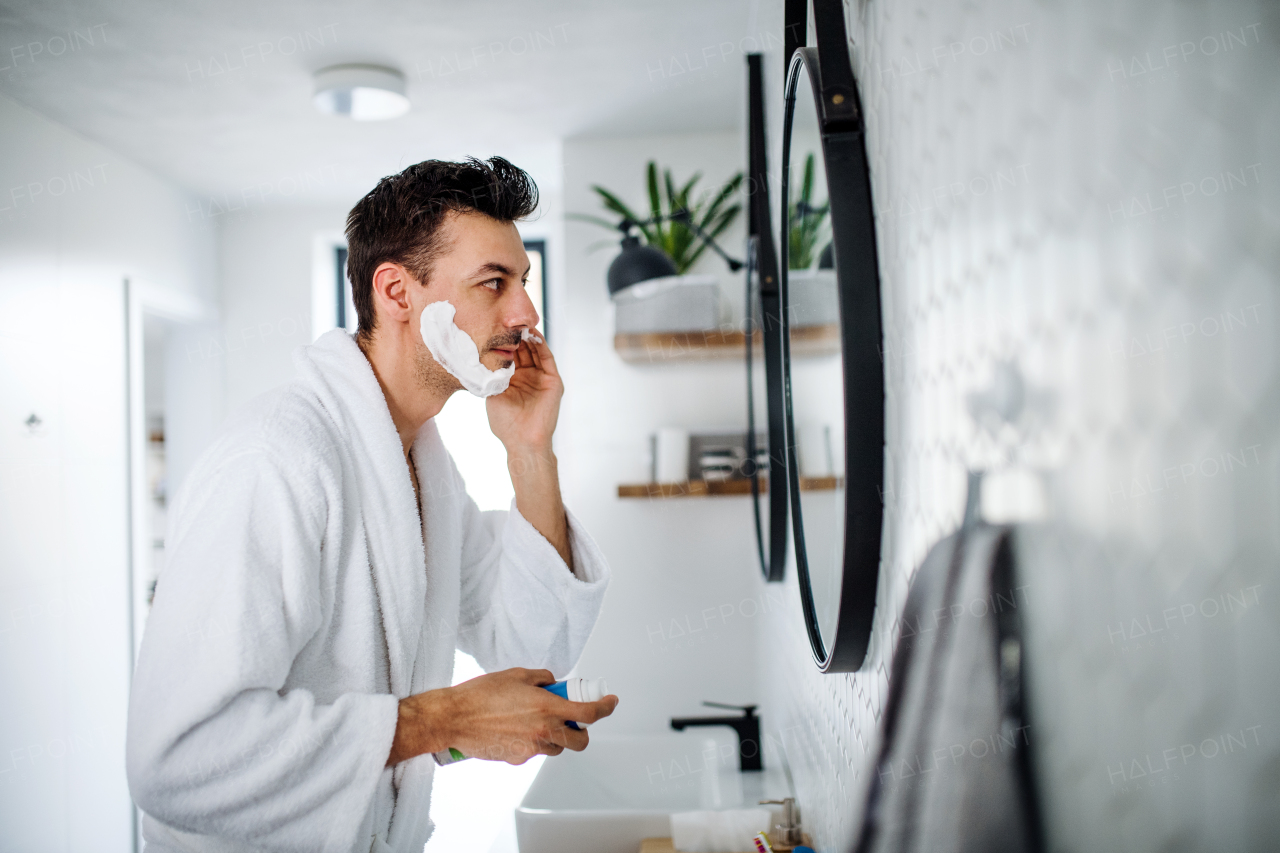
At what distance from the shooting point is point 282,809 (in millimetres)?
689

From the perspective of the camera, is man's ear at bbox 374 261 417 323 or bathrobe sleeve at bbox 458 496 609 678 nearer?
man's ear at bbox 374 261 417 323

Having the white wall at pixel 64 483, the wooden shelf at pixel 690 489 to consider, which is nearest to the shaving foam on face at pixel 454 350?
the wooden shelf at pixel 690 489

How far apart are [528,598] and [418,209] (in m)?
0.56

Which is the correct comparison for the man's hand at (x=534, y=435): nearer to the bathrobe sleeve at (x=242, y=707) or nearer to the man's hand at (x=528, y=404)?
the man's hand at (x=528, y=404)

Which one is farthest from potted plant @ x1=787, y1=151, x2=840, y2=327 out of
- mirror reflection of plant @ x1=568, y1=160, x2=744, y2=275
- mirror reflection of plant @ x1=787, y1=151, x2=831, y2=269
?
mirror reflection of plant @ x1=568, y1=160, x2=744, y2=275

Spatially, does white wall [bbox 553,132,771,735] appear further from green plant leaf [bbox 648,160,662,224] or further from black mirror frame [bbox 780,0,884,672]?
black mirror frame [bbox 780,0,884,672]

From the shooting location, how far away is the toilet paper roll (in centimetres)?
204

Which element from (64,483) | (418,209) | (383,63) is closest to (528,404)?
(418,209)

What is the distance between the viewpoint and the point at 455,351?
3.15 ft

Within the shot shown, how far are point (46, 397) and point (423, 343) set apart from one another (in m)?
1.86

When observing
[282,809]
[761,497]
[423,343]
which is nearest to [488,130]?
[761,497]

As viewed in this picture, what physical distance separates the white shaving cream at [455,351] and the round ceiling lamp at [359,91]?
A: 1363 mm

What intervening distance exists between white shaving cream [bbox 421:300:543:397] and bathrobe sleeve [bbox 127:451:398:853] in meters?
0.29

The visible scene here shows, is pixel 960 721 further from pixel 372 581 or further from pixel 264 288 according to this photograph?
pixel 264 288
